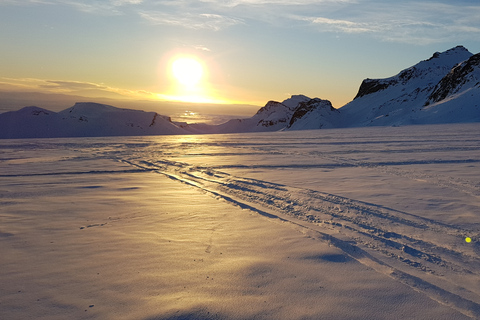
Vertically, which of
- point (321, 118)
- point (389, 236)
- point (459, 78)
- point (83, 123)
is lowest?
point (389, 236)

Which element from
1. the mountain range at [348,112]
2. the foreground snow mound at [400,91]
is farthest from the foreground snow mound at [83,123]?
the foreground snow mound at [400,91]

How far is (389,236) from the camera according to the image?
482cm

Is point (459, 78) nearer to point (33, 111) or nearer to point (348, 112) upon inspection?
point (348, 112)

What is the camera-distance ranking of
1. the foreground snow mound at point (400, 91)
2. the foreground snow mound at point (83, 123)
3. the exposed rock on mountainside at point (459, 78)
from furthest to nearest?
the foreground snow mound at point (400, 91), the foreground snow mound at point (83, 123), the exposed rock on mountainside at point (459, 78)

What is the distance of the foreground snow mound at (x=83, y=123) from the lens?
91.2 meters

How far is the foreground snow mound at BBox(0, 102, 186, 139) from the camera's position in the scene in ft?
299

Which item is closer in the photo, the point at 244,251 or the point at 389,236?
the point at 244,251

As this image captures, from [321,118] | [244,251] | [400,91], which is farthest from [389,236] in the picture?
[400,91]

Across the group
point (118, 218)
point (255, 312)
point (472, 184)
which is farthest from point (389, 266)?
point (472, 184)

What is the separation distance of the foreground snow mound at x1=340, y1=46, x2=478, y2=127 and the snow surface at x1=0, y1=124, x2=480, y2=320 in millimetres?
75902

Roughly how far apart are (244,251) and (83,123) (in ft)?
344

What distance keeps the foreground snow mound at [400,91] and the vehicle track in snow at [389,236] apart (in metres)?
75.8

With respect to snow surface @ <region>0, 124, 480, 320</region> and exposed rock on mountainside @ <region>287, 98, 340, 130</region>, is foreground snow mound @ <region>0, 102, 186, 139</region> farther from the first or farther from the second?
snow surface @ <region>0, 124, 480, 320</region>

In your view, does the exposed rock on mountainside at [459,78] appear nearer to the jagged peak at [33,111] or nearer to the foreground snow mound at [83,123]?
the foreground snow mound at [83,123]
